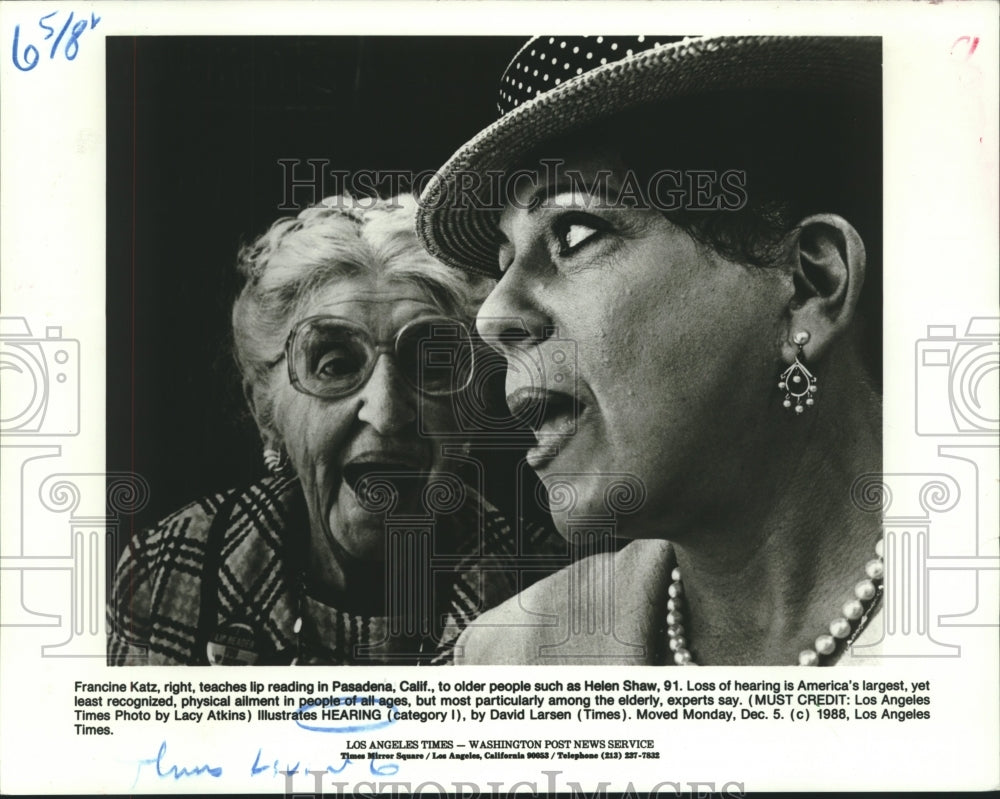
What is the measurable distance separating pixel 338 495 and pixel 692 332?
2.23 feet

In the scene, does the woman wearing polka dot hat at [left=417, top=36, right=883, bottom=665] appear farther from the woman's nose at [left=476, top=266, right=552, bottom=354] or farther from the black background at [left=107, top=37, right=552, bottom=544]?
the black background at [left=107, top=37, right=552, bottom=544]

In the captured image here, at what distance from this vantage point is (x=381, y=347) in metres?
1.90

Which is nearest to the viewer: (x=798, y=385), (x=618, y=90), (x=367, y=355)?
(x=618, y=90)

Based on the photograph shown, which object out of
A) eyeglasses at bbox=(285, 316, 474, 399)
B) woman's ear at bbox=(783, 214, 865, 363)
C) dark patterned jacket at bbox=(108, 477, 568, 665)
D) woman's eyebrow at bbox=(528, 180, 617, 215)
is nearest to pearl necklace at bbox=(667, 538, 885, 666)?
dark patterned jacket at bbox=(108, 477, 568, 665)

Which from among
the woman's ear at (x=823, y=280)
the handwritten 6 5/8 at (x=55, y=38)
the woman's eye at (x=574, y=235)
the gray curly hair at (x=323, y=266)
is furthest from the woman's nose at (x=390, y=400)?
the handwritten 6 5/8 at (x=55, y=38)

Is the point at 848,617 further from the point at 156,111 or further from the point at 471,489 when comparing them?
the point at 156,111

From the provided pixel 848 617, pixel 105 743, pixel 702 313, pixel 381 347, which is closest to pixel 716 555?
pixel 848 617

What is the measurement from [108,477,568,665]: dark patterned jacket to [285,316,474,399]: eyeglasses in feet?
0.66

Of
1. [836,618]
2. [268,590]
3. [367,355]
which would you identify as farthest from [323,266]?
[836,618]

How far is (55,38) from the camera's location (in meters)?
1.93

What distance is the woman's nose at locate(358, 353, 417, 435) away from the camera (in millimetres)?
1900

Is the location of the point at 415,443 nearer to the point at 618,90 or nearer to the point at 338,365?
the point at 338,365

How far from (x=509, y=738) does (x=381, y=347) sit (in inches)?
28.2

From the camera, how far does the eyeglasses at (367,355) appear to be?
1.89 m
